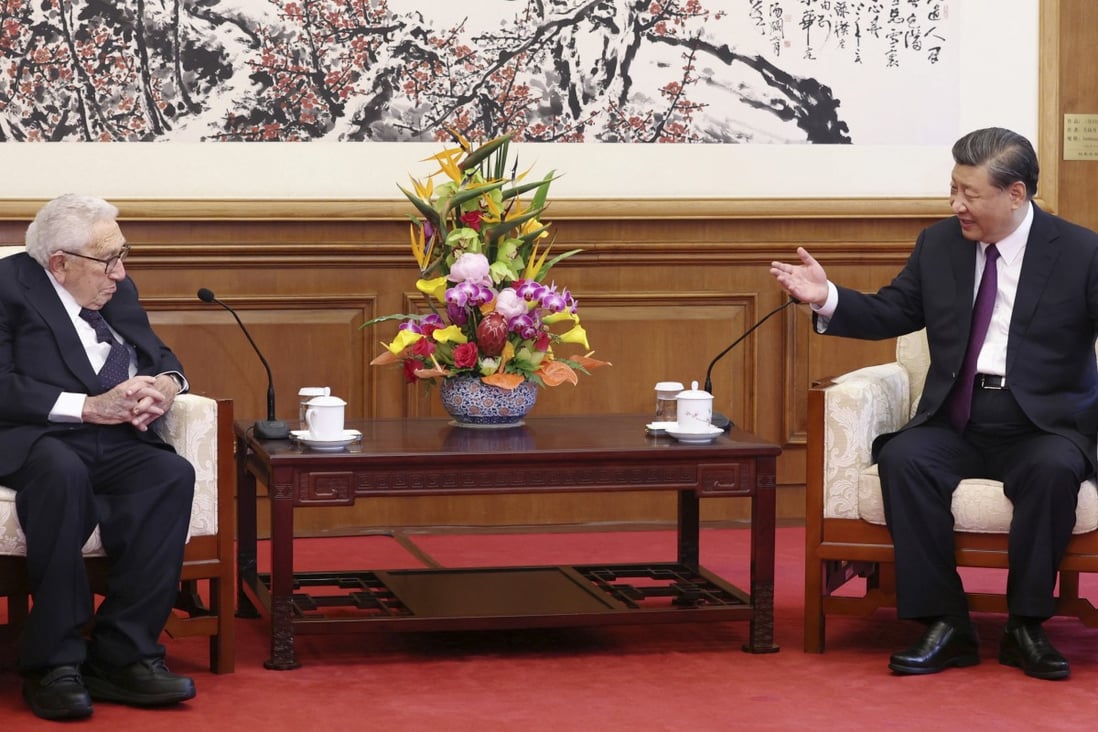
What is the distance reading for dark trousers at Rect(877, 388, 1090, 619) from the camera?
331 cm

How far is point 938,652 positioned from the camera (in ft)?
11.1

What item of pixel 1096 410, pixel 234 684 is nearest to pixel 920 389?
pixel 1096 410

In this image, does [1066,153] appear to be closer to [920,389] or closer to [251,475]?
[920,389]

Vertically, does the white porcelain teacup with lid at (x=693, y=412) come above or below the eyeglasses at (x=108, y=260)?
below

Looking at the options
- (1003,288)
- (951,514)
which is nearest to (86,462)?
(951,514)

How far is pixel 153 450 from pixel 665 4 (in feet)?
7.97

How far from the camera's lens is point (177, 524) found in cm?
319

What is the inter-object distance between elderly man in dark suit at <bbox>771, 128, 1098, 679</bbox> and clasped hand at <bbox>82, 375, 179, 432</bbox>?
140cm

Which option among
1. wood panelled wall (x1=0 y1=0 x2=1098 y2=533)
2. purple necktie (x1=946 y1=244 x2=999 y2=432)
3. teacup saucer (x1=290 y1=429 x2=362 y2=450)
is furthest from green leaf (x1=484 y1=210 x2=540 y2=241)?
wood panelled wall (x1=0 y1=0 x2=1098 y2=533)

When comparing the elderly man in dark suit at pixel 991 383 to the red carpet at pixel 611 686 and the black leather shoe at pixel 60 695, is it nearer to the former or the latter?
the red carpet at pixel 611 686

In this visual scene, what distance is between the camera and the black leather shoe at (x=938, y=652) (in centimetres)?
338

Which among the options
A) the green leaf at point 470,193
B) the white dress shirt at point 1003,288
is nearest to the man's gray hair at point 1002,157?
the white dress shirt at point 1003,288

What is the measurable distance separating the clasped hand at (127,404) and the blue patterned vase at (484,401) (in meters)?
0.72

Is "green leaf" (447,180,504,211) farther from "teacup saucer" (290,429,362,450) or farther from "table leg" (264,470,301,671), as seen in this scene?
"table leg" (264,470,301,671)
